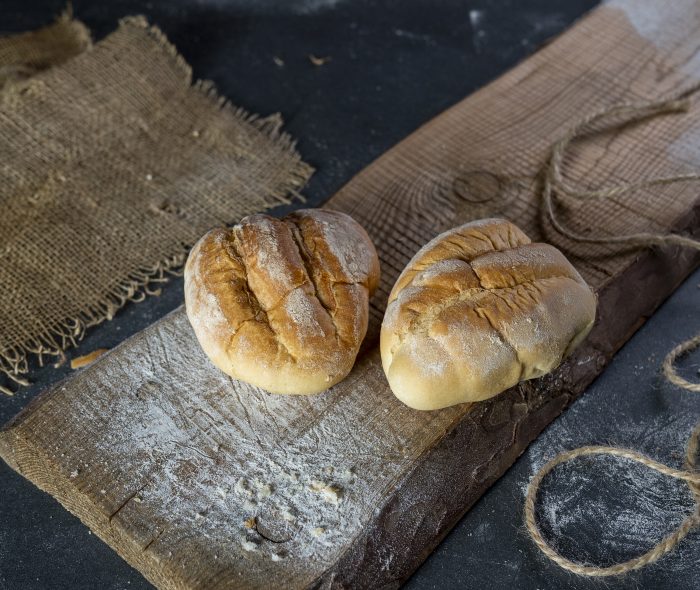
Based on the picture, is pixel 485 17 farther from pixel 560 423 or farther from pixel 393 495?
pixel 393 495

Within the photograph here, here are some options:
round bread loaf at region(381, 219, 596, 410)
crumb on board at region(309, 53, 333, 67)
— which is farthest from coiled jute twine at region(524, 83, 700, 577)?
crumb on board at region(309, 53, 333, 67)

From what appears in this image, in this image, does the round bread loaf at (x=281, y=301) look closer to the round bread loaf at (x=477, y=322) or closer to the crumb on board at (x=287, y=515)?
the round bread loaf at (x=477, y=322)

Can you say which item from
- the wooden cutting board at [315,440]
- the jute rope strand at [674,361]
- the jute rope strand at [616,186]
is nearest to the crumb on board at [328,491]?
the wooden cutting board at [315,440]

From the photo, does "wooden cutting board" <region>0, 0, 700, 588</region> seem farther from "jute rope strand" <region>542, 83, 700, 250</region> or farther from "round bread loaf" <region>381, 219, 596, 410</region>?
"round bread loaf" <region>381, 219, 596, 410</region>

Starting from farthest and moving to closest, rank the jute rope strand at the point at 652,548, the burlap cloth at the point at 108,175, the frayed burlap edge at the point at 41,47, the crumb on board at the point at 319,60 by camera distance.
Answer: the crumb on board at the point at 319,60 → the frayed burlap edge at the point at 41,47 → the burlap cloth at the point at 108,175 → the jute rope strand at the point at 652,548

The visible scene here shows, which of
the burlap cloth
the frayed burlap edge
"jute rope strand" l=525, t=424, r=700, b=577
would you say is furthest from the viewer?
the frayed burlap edge

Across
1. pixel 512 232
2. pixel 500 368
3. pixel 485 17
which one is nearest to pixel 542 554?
pixel 500 368
